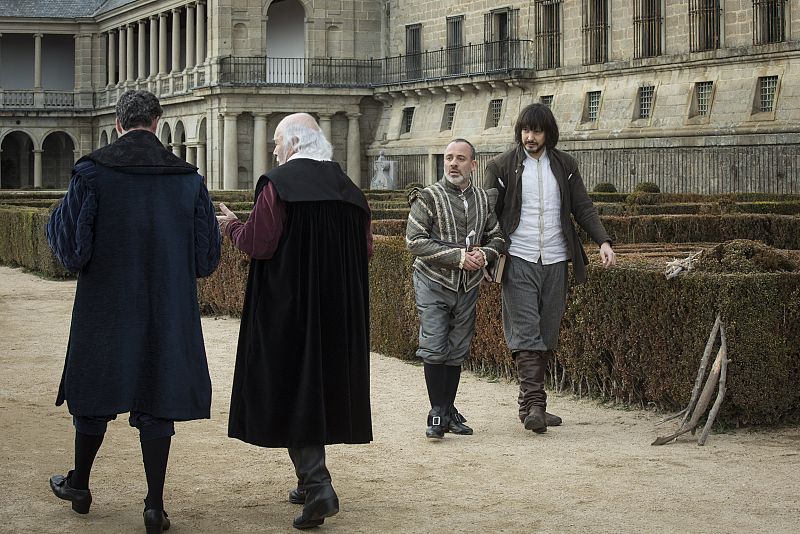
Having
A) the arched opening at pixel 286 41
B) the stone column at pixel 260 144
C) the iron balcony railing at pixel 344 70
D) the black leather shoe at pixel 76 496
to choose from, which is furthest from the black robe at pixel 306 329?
the arched opening at pixel 286 41

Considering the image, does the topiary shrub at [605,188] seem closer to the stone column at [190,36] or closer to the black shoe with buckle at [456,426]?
the black shoe with buckle at [456,426]

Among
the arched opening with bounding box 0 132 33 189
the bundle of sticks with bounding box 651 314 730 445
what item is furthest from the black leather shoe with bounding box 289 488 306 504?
the arched opening with bounding box 0 132 33 189

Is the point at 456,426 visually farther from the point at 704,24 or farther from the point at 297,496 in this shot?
the point at 704,24

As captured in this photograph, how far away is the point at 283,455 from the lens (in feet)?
27.7

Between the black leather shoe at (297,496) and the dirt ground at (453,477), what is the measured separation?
0.06 metres

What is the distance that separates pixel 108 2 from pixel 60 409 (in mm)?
53608

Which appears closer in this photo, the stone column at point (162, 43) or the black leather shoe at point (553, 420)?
the black leather shoe at point (553, 420)

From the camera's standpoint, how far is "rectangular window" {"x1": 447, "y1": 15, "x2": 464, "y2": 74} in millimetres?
43219

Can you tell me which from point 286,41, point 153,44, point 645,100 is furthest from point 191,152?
point 645,100

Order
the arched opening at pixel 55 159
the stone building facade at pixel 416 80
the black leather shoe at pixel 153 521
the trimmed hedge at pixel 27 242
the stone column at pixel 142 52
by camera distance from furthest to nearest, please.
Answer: the arched opening at pixel 55 159 → the stone column at pixel 142 52 → the stone building facade at pixel 416 80 → the trimmed hedge at pixel 27 242 → the black leather shoe at pixel 153 521

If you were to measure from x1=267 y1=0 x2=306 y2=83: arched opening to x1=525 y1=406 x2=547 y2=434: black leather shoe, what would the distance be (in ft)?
128

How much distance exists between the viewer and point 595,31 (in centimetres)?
3728

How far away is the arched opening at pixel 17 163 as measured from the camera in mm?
64562

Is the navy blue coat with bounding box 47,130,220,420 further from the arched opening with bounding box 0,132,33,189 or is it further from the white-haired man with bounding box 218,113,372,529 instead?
the arched opening with bounding box 0,132,33,189
